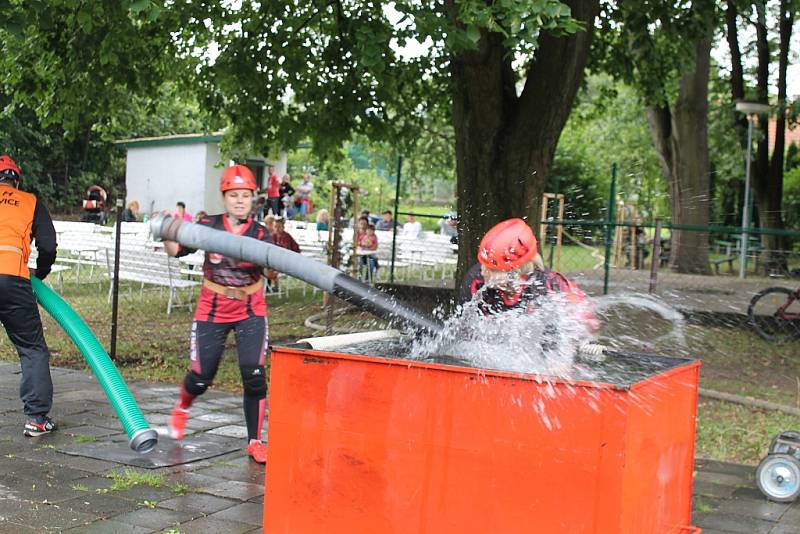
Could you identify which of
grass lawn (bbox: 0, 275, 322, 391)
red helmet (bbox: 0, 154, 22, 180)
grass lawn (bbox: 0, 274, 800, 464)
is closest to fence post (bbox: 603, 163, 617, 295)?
grass lawn (bbox: 0, 274, 800, 464)

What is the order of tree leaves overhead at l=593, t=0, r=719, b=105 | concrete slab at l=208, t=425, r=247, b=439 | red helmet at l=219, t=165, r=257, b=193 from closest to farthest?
red helmet at l=219, t=165, r=257, b=193 → concrete slab at l=208, t=425, r=247, b=439 → tree leaves overhead at l=593, t=0, r=719, b=105

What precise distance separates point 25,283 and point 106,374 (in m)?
1.00

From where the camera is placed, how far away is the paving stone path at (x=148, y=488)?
520 cm

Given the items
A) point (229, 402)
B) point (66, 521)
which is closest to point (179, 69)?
point (229, 402)

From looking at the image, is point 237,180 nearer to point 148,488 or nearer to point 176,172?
point 148,488

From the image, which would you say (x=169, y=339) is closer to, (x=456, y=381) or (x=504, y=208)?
(x=504, y=208)

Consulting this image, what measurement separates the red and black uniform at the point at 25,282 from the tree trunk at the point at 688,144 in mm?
15684

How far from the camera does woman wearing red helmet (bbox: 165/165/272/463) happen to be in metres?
6.32

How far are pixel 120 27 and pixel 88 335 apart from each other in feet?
19.4

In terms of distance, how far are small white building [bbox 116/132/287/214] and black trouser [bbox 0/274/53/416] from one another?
28982 mm

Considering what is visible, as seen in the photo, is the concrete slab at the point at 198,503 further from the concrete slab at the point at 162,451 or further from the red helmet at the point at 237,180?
the red helmet at the point at 237,180

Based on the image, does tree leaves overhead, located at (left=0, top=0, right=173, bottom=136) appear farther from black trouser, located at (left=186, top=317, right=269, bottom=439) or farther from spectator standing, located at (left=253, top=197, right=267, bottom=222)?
spectator standing, located at (left=253, top=197, right=267, bottom=222)

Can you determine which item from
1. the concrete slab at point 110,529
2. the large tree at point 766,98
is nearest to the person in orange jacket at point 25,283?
the concrete slab at point 110,529

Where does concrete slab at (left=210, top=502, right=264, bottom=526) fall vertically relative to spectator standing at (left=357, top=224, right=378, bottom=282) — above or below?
below
